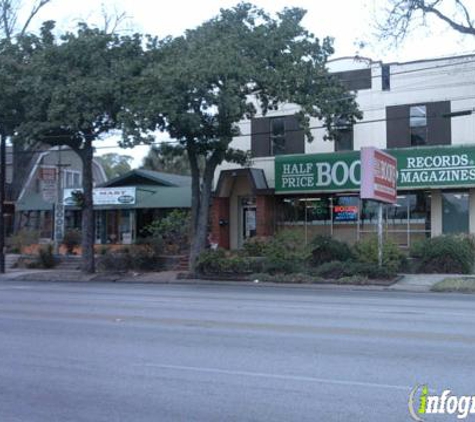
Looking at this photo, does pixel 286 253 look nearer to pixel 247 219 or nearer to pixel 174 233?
pixel 247 219

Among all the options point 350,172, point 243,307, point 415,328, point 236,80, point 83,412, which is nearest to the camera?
point 83,412

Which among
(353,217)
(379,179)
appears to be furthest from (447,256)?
(353,217)

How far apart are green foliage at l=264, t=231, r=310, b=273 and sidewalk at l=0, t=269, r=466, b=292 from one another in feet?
4.59

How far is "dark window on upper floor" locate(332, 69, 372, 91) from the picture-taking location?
3100 centimetres

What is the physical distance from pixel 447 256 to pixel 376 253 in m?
2.65

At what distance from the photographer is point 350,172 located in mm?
30078

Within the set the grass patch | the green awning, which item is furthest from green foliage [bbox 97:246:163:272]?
the grass patch

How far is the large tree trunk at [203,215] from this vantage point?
1104 inches

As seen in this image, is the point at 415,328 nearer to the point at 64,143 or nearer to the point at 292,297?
the point at 292,297

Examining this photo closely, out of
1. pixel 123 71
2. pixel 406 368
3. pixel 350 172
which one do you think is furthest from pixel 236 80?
pixel 406 368

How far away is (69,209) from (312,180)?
18599mm

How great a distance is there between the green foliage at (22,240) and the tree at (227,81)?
16244 mm

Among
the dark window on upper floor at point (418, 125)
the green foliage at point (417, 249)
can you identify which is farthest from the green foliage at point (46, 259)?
the green foliage at point (417, 249)

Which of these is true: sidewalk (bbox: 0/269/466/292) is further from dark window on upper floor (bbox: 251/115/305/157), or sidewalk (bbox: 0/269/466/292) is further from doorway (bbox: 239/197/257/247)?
dark window on upper floor (bbox: 251/115/305/157)
